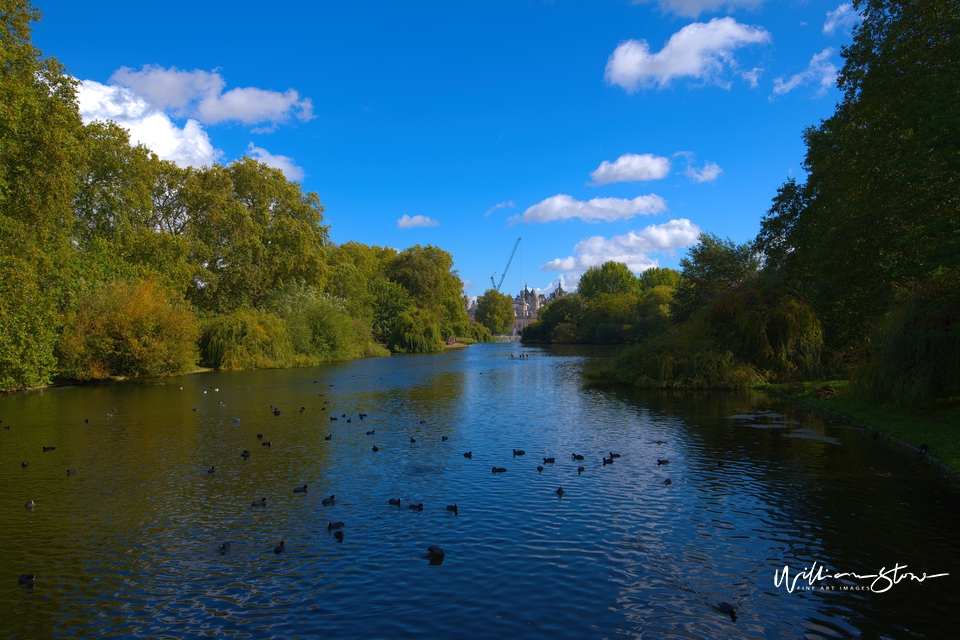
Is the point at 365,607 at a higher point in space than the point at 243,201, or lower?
lower

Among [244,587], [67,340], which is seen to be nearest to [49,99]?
[67,340]

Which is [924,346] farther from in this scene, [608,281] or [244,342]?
[608,281]

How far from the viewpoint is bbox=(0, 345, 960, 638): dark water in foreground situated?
24.8 ft

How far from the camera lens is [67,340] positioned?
121 feet

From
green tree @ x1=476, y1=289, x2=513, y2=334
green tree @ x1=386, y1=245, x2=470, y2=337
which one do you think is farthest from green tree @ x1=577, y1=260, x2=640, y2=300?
green tree @ x1=476, y1=289, x2=513, y2=334

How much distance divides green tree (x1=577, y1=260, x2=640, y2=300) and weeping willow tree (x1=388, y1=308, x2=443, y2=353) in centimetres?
4609

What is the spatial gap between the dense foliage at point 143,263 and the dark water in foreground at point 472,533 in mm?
14305

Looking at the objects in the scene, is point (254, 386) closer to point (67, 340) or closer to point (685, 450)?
point (67, 340)

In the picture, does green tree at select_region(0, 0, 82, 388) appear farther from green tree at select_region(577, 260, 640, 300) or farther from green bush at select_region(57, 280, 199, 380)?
green tree at select_region(577, 260, 640, 300)

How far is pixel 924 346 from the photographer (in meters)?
18.3

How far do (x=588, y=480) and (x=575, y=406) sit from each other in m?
13.1

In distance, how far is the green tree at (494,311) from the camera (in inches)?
7338

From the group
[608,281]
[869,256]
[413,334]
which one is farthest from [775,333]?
[608,281]
